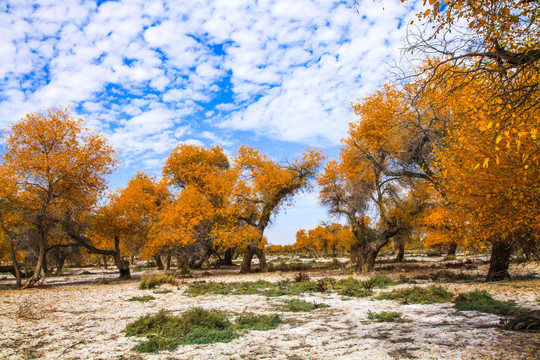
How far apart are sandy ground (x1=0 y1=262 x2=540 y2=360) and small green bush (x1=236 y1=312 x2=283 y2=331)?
0.73 feet

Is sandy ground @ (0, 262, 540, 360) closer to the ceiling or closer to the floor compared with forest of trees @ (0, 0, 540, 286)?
closer to the floor

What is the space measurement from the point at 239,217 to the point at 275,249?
76853 mm

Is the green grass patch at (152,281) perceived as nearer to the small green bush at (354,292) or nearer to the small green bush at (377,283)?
the small green bush at (354,292)

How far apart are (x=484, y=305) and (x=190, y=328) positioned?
7350 millimetres

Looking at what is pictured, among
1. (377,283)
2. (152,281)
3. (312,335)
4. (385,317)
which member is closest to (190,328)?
(312,335)

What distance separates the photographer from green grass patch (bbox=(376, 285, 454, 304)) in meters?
10.1

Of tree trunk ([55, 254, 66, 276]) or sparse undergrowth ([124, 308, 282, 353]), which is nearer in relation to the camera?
sparse undergrowth ([124, 308, 282, 353])

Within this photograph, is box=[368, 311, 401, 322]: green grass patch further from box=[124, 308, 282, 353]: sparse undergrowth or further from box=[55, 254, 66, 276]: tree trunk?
box=[55, 254, 66, 276]: tree trunk

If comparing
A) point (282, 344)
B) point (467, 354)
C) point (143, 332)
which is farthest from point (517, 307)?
point (143, 332)

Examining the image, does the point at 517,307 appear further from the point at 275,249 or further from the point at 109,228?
the point at 275,249

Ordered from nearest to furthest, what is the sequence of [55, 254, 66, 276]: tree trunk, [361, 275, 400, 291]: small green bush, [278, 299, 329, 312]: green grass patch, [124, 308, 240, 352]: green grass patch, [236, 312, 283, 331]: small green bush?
[124, 308, 240, 352]: green grass patch < [236, 312, 283, 331]: small green bush < [278, 299, 329, 312]: green grass patch < [361, 275, 400, 291]: small green bush < [55, 254, 66, 276]: tree trunk

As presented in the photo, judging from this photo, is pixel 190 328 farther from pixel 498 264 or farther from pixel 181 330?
pixel 498 264

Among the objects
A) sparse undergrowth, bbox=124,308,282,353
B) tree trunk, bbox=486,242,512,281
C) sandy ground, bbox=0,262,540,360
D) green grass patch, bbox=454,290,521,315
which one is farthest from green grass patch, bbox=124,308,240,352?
tree trunk, bbox=486,242,512,281

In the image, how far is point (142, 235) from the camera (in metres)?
23.3
